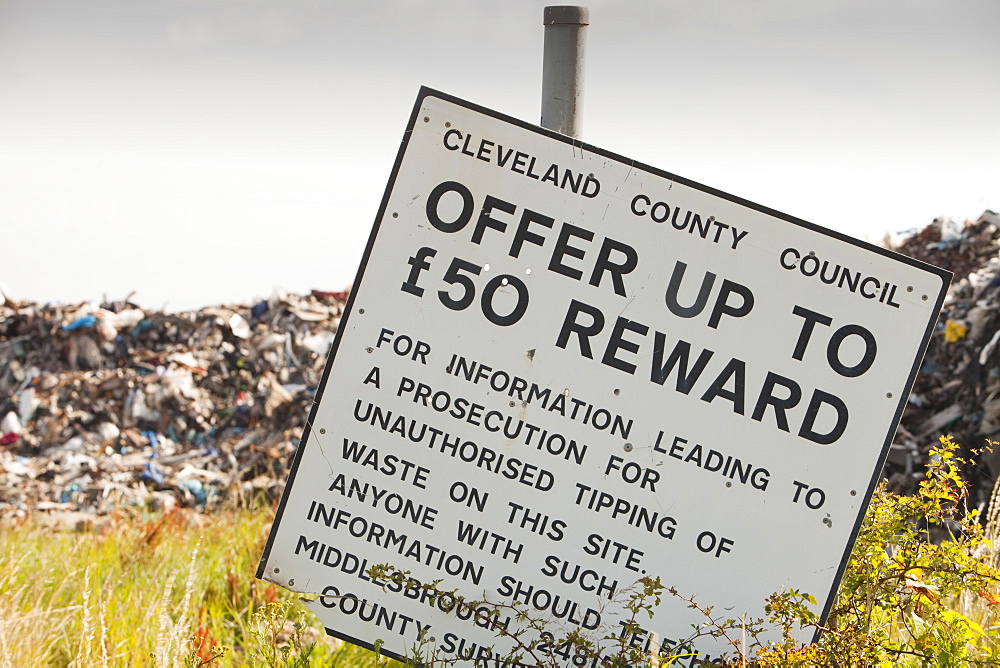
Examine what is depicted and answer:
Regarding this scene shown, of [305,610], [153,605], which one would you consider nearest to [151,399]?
[153,605]

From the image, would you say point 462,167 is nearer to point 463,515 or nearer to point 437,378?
point 437,378

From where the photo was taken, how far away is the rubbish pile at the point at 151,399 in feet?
24.4

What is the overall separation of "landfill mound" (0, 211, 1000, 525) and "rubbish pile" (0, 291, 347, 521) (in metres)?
0.02

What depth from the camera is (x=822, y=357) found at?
7.50ft

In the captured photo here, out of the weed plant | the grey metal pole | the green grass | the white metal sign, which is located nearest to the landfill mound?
the green grass

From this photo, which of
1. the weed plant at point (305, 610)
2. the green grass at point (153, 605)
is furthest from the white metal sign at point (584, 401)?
the green grass at point (153, 605)

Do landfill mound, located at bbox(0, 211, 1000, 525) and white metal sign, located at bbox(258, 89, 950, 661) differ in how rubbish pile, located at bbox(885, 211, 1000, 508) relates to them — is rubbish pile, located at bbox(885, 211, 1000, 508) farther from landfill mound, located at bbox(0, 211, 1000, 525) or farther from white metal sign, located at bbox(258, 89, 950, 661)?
white metal sign, located at bbox(258, 89, 950, 661)

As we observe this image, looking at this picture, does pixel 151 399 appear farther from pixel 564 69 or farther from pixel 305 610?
pixel 564 69

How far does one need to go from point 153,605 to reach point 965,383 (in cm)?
594

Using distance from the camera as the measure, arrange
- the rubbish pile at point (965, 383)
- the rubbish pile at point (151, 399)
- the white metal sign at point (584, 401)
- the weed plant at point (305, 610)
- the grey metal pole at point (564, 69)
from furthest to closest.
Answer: the rubbish pile at point (151, 399)
the rubbish pile at point (965, 383)
the grey metal pole at point (564, 69)
the white metal sign at point (584, 401)
the weed plant at point (305, 610)

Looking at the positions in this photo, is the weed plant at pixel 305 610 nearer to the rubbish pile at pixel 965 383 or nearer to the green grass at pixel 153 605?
the green grass at pixel 153 605

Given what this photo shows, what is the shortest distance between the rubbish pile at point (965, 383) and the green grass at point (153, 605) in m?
4.29

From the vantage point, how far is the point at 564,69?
250 cm

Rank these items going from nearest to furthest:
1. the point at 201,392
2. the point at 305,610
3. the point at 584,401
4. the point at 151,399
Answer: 1. the point at 584,401
2. the point at 305,610
3. the point at 151,399
4. the point at 201,392
